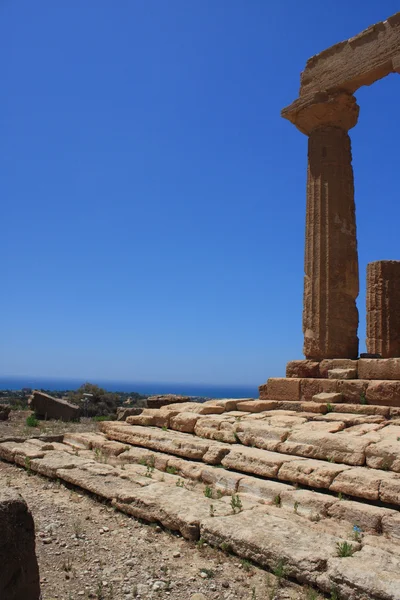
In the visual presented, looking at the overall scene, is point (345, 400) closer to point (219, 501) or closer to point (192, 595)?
point (219, 501)

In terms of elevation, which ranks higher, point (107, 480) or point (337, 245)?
point (337, 245)

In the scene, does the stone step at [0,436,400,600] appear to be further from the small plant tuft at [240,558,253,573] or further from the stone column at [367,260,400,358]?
the stone column at [367,260,400,358]

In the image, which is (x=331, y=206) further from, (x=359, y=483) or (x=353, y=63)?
(x=359, y=483)

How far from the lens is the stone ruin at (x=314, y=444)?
444cm

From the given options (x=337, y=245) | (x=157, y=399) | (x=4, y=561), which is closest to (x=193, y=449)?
(x=4, y=561)

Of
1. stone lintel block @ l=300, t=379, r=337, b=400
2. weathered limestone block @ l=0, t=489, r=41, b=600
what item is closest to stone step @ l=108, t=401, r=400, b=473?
stone lintel block @ l=300, t=379, r=337, b=400

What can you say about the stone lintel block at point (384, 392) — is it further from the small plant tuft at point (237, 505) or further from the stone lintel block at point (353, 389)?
the small plant tuft at point (237, 505)

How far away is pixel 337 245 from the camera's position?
10656 millimetres

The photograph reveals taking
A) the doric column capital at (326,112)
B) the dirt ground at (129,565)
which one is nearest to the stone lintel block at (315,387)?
the dirt ground at (129,565)

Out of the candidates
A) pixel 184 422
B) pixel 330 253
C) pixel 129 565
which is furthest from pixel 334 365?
pixel 129 565

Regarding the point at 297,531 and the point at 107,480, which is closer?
the point at 297,531

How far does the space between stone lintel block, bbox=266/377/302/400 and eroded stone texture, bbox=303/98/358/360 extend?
80 cm

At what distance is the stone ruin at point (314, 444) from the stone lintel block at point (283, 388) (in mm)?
39

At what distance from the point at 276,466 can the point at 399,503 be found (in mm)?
1649
